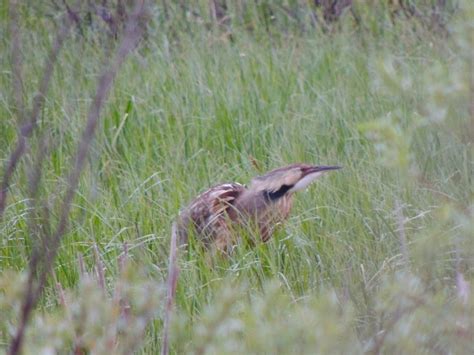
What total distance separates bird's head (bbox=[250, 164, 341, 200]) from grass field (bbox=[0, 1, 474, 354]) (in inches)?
3.5

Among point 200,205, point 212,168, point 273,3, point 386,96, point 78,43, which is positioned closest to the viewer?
point 200,205

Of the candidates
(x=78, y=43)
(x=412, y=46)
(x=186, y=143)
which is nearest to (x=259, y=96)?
(x=186, y=143)

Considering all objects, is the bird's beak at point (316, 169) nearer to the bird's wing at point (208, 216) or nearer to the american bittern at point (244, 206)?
the american bittern at point (244, 206)

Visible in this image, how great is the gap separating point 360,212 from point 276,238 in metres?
0.34

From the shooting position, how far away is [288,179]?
473cm

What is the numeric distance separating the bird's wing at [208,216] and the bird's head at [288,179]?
0.54 feet

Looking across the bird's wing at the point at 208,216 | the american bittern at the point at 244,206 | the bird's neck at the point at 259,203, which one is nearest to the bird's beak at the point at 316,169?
the american bittern at the point at 244,206

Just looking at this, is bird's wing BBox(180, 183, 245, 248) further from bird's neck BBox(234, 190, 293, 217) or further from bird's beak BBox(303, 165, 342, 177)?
bird's beak BBox(303, 165, 342, 177)

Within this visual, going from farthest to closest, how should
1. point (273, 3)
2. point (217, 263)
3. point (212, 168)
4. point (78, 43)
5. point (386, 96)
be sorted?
1. point (273, 3)
2. point (78, 43)
3. point (386, 96)
4. point (212, 168)
5. point (217, 263)

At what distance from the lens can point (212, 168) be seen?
5.34 meters

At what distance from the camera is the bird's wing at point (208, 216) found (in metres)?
4.56

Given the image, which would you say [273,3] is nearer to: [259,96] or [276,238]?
[259,96]

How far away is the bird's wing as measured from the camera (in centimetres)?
456

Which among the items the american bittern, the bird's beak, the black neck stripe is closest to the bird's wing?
the american bittern
